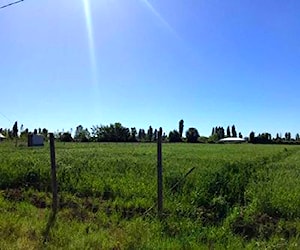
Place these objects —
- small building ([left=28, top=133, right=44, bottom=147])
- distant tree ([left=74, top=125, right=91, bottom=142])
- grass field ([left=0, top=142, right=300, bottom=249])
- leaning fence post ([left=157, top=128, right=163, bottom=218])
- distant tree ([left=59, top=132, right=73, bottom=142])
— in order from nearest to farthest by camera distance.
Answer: grass field ([left=0, top=142, right=300, bottom=249])
leaning fence post ([left=157, top=128, right=163, bottom=218])
small building ([left=28, top=133, right=44, bottom=147])
distant tree ([left=59, top=132, right=73, bottom=142])
distant tree ([left=74, top=125, right=91, bottom=142])

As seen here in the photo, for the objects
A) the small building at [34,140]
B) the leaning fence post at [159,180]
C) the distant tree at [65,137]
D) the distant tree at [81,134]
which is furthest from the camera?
the distant tree at [81,134]

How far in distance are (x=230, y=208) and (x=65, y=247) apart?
15.4 feet

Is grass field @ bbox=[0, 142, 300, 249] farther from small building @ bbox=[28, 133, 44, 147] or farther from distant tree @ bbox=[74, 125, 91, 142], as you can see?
distant tree @ bbox=[74, 125, 91, 142]

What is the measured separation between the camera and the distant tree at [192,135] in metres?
112

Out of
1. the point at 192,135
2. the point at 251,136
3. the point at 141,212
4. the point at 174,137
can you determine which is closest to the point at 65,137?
the point at 174,137

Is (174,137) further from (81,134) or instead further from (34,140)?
(34,140)

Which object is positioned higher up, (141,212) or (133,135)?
(133,135)

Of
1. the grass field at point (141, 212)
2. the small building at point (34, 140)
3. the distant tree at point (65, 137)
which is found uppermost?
the distant tree at point (65, 137)

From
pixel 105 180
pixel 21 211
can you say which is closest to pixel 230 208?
pixel 105 180

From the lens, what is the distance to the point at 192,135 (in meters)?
115

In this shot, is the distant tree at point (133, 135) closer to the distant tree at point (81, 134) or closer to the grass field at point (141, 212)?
the distant tree at point (81, 134)

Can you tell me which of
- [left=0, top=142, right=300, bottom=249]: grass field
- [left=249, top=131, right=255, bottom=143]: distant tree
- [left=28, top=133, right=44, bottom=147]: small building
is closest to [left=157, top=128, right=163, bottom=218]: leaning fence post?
[left=0, top=142, right=300, bottom=249]: grass field

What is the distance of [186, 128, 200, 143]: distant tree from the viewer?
112 metres

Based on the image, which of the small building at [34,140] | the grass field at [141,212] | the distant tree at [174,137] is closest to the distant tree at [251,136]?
the distant tree at [174,137]
